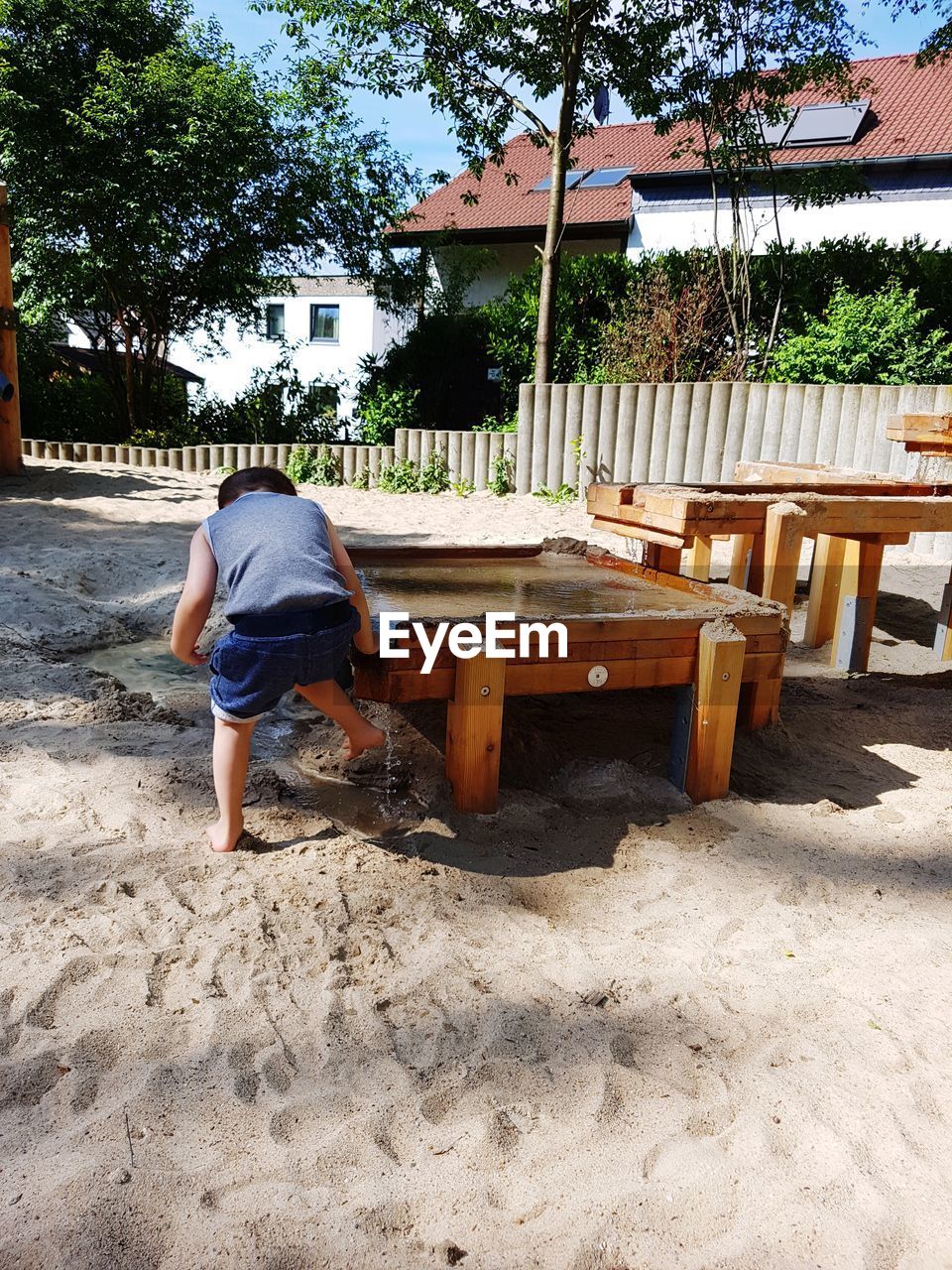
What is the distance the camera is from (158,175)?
492 inches

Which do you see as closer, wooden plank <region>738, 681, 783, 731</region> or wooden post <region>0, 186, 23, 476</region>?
wooden plank <region>738, 681, 783, 731</region>

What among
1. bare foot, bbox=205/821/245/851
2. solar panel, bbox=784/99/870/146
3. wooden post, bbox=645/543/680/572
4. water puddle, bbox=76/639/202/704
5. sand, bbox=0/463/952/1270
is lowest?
sand, bbox=0/463/952/1270

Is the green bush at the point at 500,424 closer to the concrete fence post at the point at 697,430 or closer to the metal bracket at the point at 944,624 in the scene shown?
the concrete fence post at the point at 697,430

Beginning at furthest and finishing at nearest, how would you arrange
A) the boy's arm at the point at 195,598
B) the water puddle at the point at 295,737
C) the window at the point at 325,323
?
the window at the point at 325,323, the water puddle at the point at 295,737, the boy's arm at the point at 195,598

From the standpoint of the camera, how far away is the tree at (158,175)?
12.3 m

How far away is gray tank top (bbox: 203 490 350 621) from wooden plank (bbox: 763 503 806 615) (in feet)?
7.91

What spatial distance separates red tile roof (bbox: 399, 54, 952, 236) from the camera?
17.6 meters

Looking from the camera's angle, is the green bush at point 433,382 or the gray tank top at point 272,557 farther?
the green bush at point 433,382

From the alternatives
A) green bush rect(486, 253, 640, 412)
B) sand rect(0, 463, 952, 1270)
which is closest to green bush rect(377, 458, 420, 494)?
green bush rect(486, 253, 640, 412)

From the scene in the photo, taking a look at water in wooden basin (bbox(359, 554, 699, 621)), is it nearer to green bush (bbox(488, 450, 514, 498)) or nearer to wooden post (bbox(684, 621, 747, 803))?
wooden post (bbox(684, 621, 747, 803))

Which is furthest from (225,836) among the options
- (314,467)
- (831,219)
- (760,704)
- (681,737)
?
(831,219)

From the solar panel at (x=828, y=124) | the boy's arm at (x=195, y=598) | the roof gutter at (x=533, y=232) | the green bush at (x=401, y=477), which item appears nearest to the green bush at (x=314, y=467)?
the green bush at (x=401, y=477)

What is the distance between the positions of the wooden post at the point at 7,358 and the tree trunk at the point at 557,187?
5.76 metres

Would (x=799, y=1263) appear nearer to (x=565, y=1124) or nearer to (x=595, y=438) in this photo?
(x=565, y=1124)
